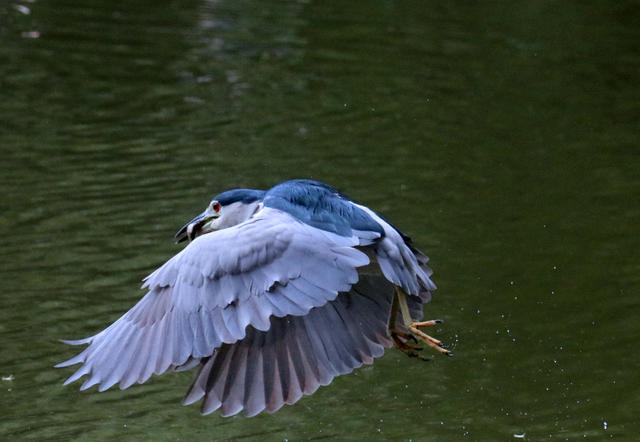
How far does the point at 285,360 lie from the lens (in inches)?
189

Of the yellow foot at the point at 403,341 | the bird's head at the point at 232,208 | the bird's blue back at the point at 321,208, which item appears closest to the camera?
the bird's blue back at the point at 321,208

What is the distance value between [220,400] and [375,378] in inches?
70.2

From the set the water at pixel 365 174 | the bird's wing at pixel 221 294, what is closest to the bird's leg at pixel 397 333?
the bird's wing at pixel 221 294

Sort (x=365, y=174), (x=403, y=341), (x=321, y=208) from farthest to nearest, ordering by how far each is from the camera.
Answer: (x=365, y=174), (x=403, y=341), (x=321, y=208)

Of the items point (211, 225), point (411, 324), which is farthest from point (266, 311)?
point (211, 225)

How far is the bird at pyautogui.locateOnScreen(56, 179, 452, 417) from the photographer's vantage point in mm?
4523

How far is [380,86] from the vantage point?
1180 centimetres

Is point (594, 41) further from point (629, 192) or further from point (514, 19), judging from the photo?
point (629, 192)

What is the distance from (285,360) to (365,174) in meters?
4.60

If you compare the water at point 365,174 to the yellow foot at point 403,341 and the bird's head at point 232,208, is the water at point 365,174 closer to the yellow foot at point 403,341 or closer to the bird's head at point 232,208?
the yellow foot at point 403,341

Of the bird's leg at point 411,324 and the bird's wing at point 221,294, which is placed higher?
the bird's wing at point 221,294

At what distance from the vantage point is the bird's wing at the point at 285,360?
4.71 meters

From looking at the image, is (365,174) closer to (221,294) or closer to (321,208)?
(321,208)

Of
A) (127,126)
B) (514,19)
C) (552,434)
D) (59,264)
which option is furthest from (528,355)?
(514,19)
